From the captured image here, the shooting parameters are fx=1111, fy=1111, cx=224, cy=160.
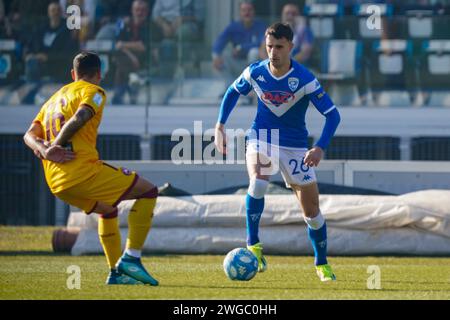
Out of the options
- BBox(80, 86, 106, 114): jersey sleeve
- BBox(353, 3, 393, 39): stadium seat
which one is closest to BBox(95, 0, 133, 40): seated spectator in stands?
BBox(353, 3, 393, 39): stadium seat

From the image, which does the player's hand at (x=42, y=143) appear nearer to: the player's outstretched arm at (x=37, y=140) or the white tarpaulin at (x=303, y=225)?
the player's outstretched arm at (x=37, y=140)

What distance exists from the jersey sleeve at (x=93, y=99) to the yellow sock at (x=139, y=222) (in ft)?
2.74

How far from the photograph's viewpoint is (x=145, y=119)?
1669 centimetres

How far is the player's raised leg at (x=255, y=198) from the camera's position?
9578 mm

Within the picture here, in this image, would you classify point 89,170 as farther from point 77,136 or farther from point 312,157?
point 312,157

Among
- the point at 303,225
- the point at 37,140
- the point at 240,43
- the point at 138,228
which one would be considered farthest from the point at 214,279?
the point at 240,43

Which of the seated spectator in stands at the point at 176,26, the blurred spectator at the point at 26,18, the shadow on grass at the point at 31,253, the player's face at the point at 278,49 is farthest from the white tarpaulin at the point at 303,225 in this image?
the blurred spectator at the point at 26,18

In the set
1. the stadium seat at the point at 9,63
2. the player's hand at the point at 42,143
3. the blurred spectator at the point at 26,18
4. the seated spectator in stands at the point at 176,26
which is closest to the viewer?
the player's hand at the point at 42,143

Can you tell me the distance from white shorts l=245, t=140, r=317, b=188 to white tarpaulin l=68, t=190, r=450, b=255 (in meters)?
3.15

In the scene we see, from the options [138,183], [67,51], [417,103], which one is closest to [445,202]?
[417,103]

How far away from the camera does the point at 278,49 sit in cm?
934

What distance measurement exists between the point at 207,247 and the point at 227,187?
1548mm

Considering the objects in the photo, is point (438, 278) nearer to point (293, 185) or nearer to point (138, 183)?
point (293, 185)

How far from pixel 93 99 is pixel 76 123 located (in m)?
0.23
